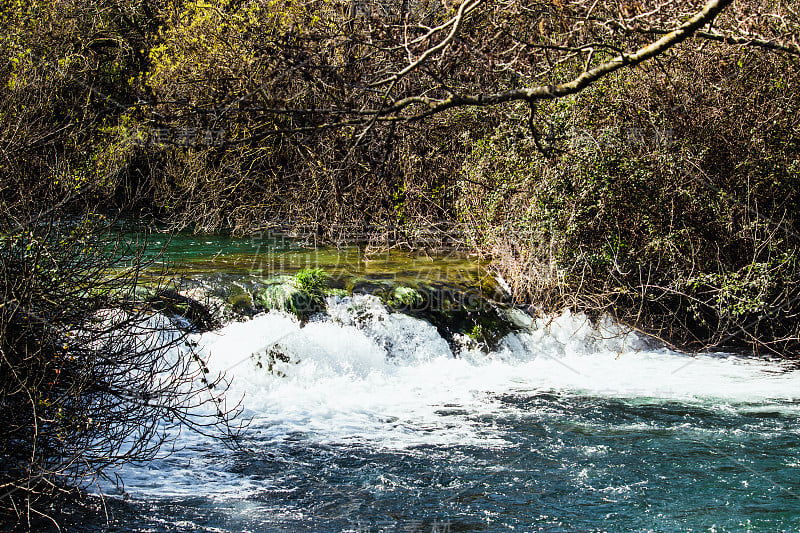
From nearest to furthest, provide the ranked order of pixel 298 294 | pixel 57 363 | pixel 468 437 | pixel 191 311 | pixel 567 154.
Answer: pixel 57 363
pixel 468 437
pixel 191 311
pixel 298 294
pixel 567 154

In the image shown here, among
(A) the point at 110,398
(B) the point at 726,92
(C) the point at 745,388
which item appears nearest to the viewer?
(A) the point at 110,398

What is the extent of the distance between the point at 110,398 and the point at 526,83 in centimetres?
819

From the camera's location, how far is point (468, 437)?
7.32 m

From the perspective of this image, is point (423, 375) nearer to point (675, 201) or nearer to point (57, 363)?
point (675, 201)

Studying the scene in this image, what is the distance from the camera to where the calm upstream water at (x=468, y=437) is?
224 inches

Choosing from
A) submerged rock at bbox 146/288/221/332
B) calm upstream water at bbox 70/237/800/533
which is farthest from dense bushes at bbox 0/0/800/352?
submerged rock at bbox 146/288/221/332

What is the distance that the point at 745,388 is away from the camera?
885 cm

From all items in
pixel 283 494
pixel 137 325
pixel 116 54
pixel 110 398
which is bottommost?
pixel 283 494

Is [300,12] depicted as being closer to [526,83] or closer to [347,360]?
[526,83]

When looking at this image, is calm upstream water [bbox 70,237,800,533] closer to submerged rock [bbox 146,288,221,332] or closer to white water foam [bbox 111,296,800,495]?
white water foam [bbox 111,296,800,495]

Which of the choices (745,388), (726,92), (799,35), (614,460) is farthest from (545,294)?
(799,35)

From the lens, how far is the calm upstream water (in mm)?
5684

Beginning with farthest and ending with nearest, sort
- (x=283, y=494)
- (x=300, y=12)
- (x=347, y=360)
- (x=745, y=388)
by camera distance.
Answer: (x=300, y=12), (x=347, y=360), (x=745, y=388), (x=283, y=494)

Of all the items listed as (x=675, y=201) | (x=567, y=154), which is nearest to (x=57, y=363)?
(x=567, y=154)
